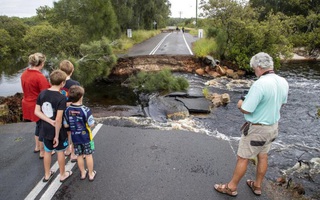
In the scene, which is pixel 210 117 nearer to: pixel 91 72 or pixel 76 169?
pixel 76 169

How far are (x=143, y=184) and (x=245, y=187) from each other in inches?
63.0

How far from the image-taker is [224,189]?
3.71 meters

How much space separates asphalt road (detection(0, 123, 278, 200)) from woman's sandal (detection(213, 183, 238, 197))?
76 millimetres

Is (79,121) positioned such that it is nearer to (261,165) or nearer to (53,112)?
(53,112)

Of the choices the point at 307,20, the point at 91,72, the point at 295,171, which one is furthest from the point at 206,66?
the point at 307,20

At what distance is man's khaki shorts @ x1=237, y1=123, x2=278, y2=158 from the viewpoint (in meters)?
3.30

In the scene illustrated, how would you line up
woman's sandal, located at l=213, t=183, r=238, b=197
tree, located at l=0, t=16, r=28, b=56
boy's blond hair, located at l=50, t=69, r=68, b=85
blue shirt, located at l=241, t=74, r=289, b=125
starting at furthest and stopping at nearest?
1. tree, located at l=0, t=16, r=28, b=56
2. woman's sandal, located at l=213, t=183, r=238, b=197
3. boy's blond hair, located at l=50, t=69, r=68, b=85
4. blue shirt, located at l=241, t=74, r=289, b=125

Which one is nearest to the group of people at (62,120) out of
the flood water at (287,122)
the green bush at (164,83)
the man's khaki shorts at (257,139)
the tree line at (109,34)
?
the man's khaki shorts at (257,139)

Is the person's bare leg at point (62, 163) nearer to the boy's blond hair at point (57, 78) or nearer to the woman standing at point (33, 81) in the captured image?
the woman standing at point (33, 81)

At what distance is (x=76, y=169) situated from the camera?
427 centimetres

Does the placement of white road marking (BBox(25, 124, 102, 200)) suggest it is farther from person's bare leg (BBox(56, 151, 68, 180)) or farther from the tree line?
the tree line

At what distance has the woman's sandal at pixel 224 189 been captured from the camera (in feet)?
12.0

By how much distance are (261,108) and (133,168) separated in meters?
2.40

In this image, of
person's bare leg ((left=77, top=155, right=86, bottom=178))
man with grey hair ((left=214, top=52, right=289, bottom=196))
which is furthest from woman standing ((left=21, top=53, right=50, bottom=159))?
man with grey hair ((left=214, top=52, right=289, bottom=196))
